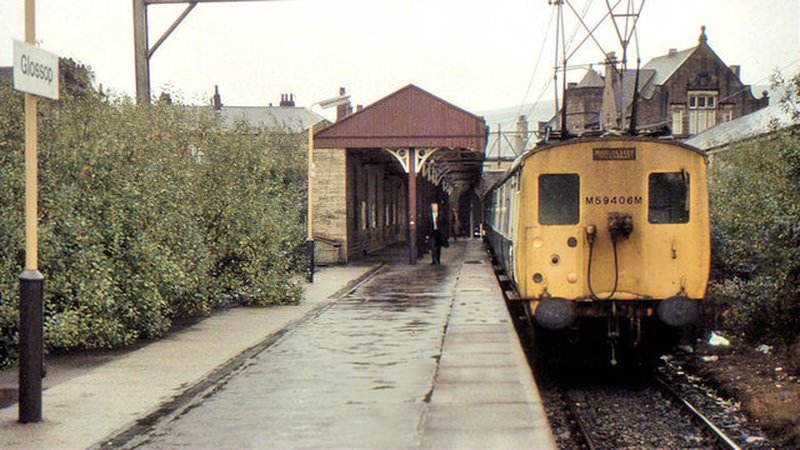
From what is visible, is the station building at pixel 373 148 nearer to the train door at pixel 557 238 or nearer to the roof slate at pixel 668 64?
the train door at pixel 557 238

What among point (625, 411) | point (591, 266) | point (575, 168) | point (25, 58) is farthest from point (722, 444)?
point (25, 58)

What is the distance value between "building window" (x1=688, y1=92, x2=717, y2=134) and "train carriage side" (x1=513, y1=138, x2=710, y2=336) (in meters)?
54.5

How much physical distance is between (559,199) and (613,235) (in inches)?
31.2

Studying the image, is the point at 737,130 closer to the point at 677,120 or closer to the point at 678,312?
the point at 677,120

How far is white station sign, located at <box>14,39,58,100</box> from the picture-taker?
7109mm

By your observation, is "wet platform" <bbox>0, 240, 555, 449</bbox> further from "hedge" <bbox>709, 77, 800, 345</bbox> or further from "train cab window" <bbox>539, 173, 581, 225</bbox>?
"hedge" <bbox>709, 77, 800, 345</bbox>

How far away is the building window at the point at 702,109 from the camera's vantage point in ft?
205

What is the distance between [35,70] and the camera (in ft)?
23.9

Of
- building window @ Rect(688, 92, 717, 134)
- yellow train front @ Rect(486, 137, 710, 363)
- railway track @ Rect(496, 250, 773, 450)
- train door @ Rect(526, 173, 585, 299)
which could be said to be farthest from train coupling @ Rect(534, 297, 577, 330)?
building window @ Rect(688, 92, 717, 134)

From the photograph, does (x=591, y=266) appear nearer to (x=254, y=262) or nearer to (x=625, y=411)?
(x=625, y=411)

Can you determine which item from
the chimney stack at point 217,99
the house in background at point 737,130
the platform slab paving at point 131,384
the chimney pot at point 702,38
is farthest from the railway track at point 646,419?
the chimney stack at point 217,99

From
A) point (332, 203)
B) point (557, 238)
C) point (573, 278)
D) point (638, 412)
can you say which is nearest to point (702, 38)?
point (332, 203)

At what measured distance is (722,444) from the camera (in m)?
8.20

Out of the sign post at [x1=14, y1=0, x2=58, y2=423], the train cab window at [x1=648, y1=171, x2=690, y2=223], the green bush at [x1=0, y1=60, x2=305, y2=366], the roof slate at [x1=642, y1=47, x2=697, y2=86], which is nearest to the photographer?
the sign post at [x1=14, y1=0, x2=58, y2=423]
